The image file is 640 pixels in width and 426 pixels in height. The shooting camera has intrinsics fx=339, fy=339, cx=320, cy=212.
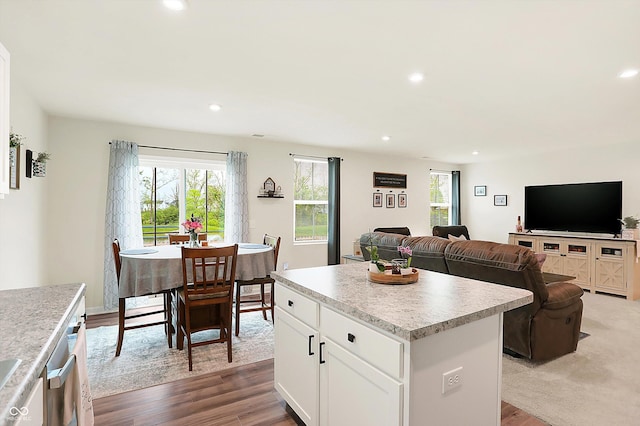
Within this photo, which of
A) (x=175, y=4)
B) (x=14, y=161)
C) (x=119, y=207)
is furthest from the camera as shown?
(x=119, y=207)

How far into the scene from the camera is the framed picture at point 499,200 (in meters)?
7.31

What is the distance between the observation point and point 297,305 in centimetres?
204

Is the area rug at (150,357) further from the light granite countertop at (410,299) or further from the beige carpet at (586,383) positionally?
the beige carpet at (586,383)

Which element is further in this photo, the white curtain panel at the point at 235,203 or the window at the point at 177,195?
the white curtain panel at the point at 235,203

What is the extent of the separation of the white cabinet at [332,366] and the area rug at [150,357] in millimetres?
995

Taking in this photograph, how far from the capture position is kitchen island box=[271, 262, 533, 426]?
134 cm

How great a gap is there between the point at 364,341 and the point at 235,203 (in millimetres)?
4006

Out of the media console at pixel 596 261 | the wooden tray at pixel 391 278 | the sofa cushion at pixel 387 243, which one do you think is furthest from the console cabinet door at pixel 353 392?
the media console at pixel 596 261

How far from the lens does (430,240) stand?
3.59 metres

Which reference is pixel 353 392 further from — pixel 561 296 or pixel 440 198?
pixel 440 198

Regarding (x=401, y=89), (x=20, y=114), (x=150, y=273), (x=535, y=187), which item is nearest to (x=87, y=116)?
(x=20, y=114)

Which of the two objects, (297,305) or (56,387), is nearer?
(56,387)

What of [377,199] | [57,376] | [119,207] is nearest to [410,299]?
[57,376]

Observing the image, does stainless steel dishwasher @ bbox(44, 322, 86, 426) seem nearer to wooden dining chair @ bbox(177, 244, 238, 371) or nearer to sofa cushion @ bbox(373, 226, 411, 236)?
wooden dining chair @ bbox(177, 244, 238, 371)
